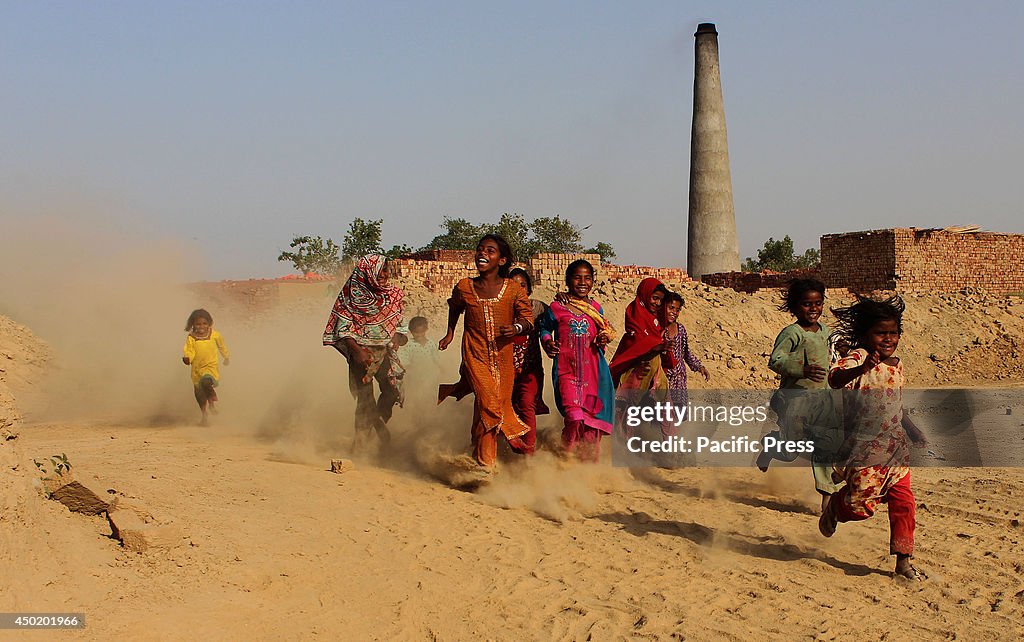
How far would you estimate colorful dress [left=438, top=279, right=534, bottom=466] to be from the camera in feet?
25.6

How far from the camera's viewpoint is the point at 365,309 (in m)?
9.17

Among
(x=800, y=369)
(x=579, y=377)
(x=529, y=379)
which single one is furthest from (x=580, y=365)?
(x=800, y=369)

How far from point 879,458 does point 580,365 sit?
10.3ft

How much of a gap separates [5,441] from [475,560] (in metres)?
2.73

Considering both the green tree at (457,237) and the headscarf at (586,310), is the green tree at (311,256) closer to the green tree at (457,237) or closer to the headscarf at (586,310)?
the green tree at (457,237)

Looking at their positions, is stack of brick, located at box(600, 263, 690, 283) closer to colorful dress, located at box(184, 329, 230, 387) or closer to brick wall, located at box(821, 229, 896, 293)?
brick wall, located at box(821, 229, 896, 293)

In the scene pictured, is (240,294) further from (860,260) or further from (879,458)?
(879,458)

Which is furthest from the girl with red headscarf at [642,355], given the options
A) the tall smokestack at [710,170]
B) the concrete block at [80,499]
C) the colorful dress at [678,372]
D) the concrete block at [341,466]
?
the tall smokestack at [710,170]

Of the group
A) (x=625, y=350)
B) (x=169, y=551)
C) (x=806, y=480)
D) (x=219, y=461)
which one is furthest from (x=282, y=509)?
(x=806, y=480)

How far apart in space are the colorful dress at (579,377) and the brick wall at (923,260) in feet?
60.7

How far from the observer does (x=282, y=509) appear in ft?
21.4

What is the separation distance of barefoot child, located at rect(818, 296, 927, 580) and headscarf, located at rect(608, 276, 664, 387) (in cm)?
319

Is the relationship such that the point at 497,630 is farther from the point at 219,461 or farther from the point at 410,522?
the point at 219,461

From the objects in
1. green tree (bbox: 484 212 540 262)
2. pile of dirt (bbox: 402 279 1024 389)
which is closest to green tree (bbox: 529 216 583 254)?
green tree (bbox: 484 212 540 262)
